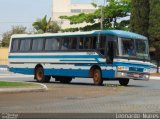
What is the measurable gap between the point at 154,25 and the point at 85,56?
25.0 m

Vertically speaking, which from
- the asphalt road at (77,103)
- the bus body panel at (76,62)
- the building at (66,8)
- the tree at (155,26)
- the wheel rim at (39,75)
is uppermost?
the building at (66,8)

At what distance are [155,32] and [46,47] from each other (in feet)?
73.6

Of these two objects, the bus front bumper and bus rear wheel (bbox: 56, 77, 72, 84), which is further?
bus rear wheel (bbox: 56, 77, 72, 84)

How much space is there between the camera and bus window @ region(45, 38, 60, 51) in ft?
114

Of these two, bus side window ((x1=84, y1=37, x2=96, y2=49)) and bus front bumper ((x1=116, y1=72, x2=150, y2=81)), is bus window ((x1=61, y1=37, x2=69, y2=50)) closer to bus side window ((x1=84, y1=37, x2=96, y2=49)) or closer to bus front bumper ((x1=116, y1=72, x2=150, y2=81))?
bus side window ((x1=84, y1=37, x2=96, y2=49))

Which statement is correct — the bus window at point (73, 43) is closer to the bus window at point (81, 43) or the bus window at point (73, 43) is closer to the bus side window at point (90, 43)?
the bus window at point (81, 43)

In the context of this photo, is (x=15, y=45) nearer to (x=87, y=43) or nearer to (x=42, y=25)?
(x=87, y=43)

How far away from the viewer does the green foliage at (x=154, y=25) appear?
55.9m

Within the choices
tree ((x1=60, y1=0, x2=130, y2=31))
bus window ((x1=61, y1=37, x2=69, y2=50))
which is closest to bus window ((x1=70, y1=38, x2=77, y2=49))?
bus window ((x1=61, y1=37, x2=69, y2=50))

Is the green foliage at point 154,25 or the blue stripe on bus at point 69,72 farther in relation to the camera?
the green foliage at point 154,25

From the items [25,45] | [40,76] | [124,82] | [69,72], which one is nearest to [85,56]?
[69,72]

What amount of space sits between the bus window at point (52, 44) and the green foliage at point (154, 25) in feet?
72.8

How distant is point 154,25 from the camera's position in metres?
56.2

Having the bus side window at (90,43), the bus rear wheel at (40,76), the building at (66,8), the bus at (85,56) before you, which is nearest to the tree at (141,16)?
the bus at (85,56)
